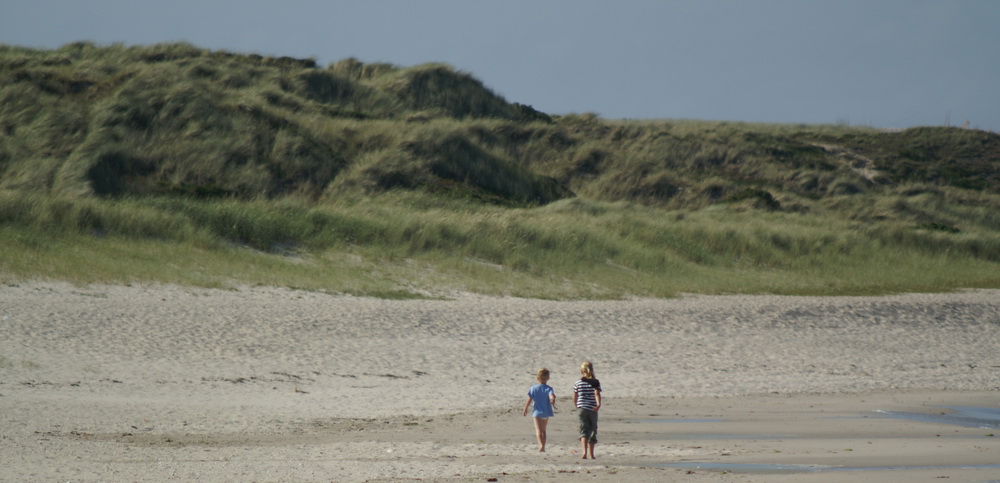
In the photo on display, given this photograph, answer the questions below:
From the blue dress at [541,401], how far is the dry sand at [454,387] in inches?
14.1

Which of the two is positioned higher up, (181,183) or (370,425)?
(181,183)

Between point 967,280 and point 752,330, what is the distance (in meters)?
14.8

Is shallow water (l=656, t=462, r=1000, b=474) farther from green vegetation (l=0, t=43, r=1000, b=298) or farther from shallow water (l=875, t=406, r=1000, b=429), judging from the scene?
green vegetation (l=0, t=43, r=1000, b=298)

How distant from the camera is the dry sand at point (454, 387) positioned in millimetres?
7559

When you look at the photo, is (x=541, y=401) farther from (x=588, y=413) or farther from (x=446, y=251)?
(x=446, y=251)

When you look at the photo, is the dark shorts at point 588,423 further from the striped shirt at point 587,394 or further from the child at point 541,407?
the child at point 541,407

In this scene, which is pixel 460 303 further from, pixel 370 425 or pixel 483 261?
pixel 370 425

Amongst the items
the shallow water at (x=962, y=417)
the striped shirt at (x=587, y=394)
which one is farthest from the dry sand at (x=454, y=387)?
the striped shirt at (x=587, y=394)

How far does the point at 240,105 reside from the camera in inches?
1231

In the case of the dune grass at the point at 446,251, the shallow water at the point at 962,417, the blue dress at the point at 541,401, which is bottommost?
the shallow water at the point at 962,417

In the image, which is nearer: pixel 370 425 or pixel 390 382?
pixel 370 425

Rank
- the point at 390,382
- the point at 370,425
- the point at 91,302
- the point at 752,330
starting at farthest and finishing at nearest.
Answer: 1. the point at 752,330
2. the point at 91,302
3. the point at 390,382
4. the point at 370,425

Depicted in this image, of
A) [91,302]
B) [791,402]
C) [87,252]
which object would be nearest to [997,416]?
[791,402]

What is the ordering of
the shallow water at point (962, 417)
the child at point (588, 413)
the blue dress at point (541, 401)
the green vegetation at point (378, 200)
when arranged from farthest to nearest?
the green vegetation at point (378, 200)
the shallow water at point (962, 417)
the blue dress at point (541, 401)
the child at point (588, 413)
